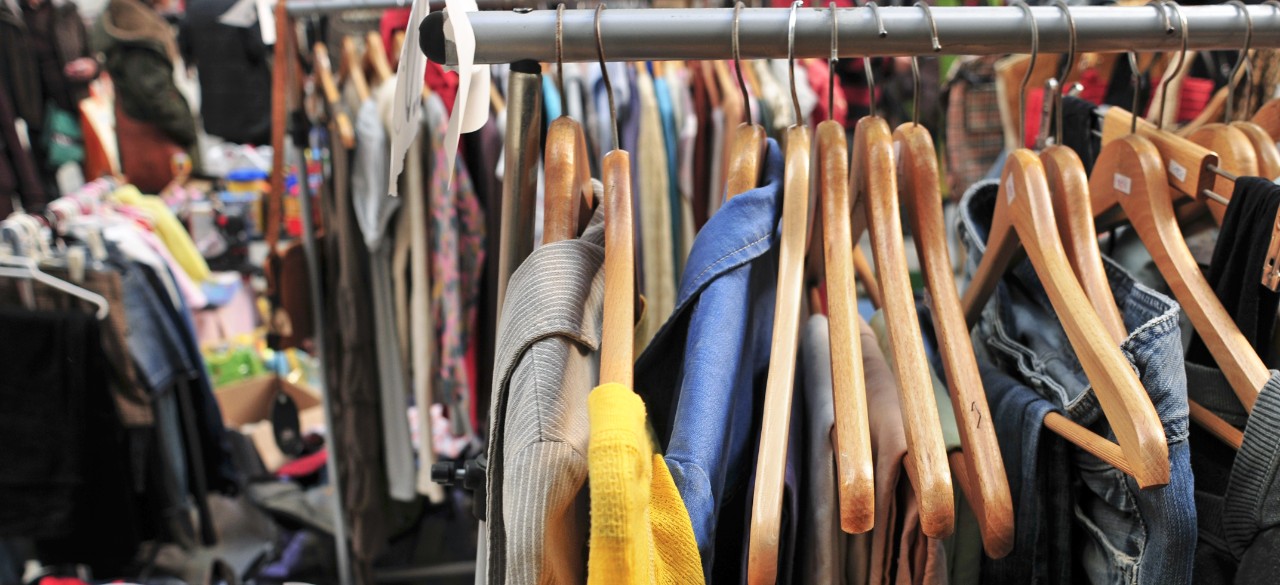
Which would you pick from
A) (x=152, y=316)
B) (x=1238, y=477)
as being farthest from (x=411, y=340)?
(x=1238, y=477)

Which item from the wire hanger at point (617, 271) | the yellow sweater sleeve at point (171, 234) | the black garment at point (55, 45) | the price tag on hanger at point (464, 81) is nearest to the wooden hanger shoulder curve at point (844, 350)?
the wire hanger at point (617, 271)

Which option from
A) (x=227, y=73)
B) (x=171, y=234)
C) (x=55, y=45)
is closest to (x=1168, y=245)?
(x=171, y=234)

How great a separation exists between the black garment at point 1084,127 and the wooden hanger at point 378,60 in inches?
40.4

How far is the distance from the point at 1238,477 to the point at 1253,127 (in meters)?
0.35

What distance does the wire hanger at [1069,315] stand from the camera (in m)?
0.44

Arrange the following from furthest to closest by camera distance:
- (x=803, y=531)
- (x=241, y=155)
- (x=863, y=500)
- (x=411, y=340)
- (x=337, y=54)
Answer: (x=241, y=155), (x=337, y=54), (x=411, y=340), (x=803, y=531), (x=863, y=500)

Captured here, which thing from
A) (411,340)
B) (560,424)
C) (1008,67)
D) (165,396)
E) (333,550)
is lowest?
(333,550)

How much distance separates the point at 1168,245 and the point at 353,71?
123 centimetres

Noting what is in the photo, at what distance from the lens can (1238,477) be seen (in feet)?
1.66

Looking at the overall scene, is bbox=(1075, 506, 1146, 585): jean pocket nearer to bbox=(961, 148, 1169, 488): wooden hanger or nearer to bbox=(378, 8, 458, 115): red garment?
bbox=(961, 148, 1169, 488): wooden hanger

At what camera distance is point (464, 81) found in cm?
48

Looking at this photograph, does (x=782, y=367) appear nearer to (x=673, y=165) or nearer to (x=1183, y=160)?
(x=1183, y=160)

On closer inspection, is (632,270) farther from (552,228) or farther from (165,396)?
(165,396)

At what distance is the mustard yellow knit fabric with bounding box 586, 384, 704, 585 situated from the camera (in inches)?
14.8
